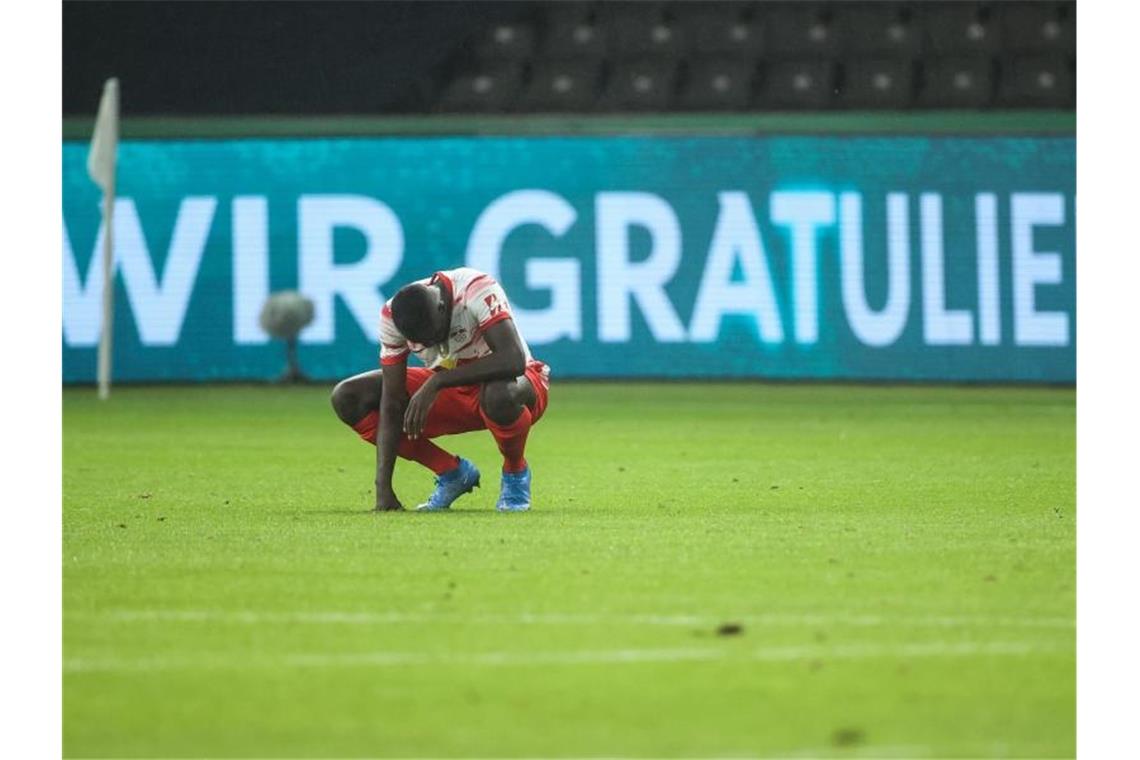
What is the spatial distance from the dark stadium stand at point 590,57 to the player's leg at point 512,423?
12.4m

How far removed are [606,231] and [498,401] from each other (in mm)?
11279

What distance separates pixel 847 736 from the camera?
4.50 meters

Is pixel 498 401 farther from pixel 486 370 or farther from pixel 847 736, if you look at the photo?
pixel 847 736

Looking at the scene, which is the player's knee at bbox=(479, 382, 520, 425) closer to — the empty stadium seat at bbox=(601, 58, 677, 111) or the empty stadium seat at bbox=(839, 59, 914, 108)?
the empty stadium seat at bbox=(839, 59, 914, 108)

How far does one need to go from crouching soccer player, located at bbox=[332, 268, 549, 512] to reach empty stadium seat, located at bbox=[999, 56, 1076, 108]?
1319 centimetres

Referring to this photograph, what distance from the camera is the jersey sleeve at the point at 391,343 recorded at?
8469 mm

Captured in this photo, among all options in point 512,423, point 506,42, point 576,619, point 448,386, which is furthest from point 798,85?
point 576,619

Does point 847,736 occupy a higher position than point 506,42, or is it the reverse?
point 506,42

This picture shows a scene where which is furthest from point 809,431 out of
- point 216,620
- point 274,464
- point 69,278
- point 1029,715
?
point 1029,715

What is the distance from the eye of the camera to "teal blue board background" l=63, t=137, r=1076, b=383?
1969cm

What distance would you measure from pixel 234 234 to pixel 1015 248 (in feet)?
23.9

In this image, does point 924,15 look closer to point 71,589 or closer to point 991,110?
point 991,110

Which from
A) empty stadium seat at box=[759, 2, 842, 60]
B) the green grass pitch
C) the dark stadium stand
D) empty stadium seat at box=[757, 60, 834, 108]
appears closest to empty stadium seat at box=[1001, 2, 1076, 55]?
the dark stadium stand

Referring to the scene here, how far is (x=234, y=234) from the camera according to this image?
20016mm
